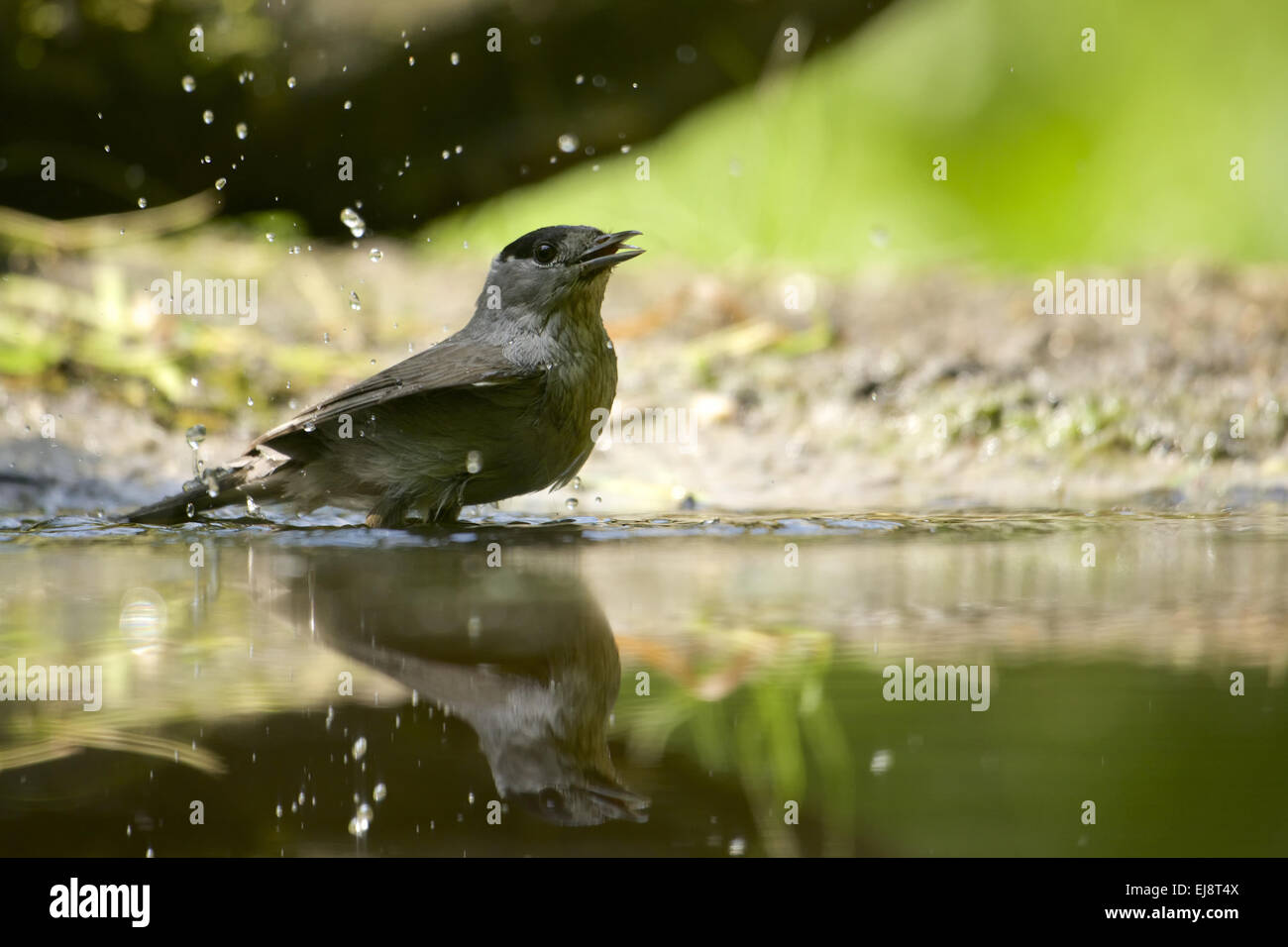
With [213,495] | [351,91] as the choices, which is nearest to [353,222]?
[351,91]

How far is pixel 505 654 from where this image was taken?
7.59 feet

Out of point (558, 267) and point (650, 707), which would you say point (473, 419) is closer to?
point (558, 267)

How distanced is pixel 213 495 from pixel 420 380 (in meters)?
0.81

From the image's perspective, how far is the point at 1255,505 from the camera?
4.36 m

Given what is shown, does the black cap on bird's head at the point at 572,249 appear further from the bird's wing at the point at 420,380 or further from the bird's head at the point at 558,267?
the bird's wing at the point at 420,380

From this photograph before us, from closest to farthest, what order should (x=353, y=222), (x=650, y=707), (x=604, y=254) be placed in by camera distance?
1. (x=650, y=707)
2. (x=604, y=254)
3. (x=353, y=222)

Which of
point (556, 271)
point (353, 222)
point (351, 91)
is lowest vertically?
point (556, 271)

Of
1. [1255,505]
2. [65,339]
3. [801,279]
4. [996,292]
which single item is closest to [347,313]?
[65,339]

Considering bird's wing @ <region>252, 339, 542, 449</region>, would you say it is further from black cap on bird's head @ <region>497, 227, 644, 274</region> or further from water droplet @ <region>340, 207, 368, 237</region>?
water droplet @ <region>340, 207, 368, 237</region>

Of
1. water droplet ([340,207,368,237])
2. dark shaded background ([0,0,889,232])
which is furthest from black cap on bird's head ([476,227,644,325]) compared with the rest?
dark shaded background ([0,0,889,232])

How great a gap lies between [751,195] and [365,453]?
4364 millimetres

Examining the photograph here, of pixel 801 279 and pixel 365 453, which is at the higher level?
pixel 801 279

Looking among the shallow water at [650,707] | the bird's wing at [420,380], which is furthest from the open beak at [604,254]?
the shallow water at [650,707]

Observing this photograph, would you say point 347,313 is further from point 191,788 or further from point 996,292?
point 191,788
